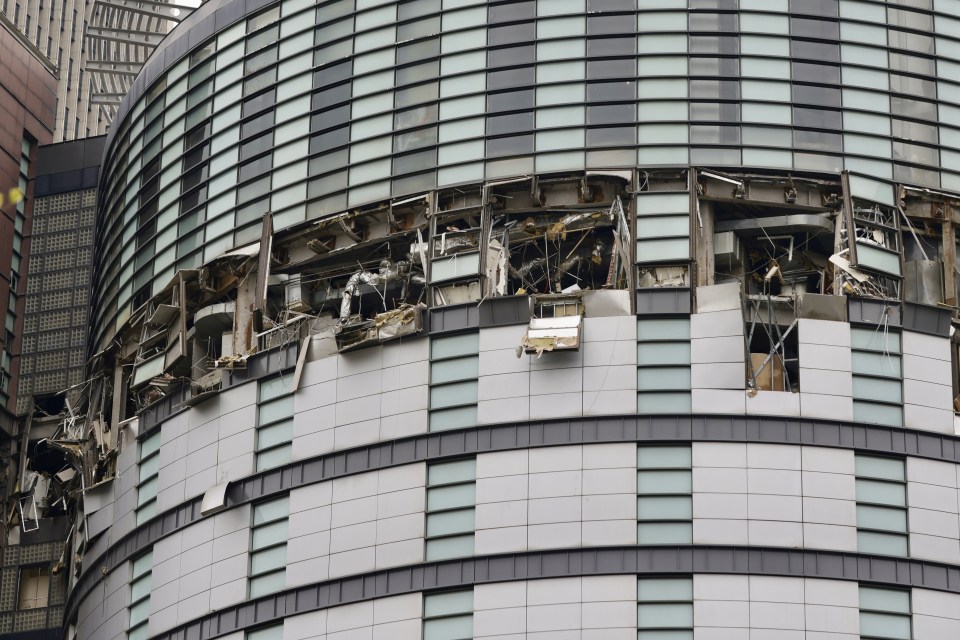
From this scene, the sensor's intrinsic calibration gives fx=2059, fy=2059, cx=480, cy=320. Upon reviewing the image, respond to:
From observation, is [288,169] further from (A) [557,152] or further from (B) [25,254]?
(B) [25,254]

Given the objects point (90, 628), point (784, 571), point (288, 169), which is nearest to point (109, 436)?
point (90, 628)

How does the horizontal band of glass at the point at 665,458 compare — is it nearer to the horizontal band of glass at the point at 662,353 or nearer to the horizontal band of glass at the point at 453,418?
the horizontal band of glass at the point at 662,353

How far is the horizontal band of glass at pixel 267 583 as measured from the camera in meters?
77.2

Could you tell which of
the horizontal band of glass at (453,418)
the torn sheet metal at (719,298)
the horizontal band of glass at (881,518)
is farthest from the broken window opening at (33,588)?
the horizontal band of glass at (881,518)

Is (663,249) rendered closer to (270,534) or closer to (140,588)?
(270,534)

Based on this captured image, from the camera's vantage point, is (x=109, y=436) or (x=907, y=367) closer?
(x=907, y=367)

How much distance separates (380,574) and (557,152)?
18329 millimetres

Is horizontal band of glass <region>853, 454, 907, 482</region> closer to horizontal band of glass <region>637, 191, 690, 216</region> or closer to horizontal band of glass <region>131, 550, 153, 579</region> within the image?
horizontal band of glass <region>637, 191, 690, 216</region>

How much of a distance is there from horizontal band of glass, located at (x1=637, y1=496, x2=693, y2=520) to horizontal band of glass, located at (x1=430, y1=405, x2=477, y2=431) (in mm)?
7248

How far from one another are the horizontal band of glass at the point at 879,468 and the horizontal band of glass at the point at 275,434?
21600 millimetres

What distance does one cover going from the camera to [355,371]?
260 feet

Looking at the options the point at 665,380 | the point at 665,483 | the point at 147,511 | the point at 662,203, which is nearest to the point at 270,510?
the point at 147,511

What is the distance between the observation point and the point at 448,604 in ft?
243

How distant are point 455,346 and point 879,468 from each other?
16.4 m
